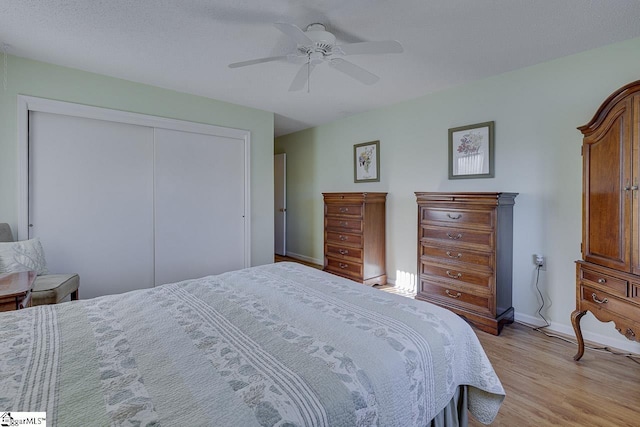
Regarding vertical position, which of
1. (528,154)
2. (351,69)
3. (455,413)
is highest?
(351,69)

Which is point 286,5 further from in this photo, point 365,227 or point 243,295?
point 365,227

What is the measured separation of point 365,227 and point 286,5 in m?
2.52

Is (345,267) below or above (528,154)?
below

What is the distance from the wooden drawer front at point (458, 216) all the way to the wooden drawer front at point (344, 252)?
994mm

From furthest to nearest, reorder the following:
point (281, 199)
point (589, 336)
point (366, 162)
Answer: point (281, 199)
point (366, 162)
point (589, 336)

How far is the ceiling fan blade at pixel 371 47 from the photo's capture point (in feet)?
6.13

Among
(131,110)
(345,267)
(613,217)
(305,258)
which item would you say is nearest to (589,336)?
(613,217)

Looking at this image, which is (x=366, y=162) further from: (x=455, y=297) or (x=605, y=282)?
(x=605, y=282)

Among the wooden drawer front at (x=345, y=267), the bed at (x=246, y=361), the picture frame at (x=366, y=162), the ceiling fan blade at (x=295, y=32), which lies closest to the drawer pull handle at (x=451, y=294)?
the wooden drawer front at (x=345, y=267)

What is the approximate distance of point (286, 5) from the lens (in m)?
1.91

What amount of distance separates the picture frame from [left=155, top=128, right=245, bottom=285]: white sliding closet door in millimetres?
1616

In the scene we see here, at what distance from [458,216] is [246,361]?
8.21 ft

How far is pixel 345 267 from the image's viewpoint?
4.01 metres

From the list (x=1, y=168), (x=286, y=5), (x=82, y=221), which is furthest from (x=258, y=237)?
(x=286, y=5)
